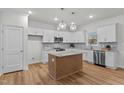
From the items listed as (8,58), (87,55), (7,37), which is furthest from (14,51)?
(87,55)

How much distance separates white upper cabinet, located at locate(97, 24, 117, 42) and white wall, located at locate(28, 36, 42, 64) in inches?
153

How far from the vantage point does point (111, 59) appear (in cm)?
495

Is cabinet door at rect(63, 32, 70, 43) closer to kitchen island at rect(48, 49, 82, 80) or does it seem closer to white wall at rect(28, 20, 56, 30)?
white wall at rect(28, 20, 56, 30)

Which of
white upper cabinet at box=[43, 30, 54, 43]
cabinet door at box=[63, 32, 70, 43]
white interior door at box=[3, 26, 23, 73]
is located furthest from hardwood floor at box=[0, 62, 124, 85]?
cabinet door at box=[63, 32, 70, 43]

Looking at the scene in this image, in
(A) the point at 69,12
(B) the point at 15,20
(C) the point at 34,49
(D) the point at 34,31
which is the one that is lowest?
(C) the point at 34,49

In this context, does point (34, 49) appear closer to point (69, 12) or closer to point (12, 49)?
point (12, 49)

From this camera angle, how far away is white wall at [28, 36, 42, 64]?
5984 millimetres

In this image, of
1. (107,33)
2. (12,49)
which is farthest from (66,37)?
(12,49)

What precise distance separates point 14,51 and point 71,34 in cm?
485

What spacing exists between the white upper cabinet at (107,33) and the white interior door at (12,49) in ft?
14.7

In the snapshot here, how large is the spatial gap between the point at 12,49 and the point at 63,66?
8.06 ft

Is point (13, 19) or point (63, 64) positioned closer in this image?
point (63, 64)
